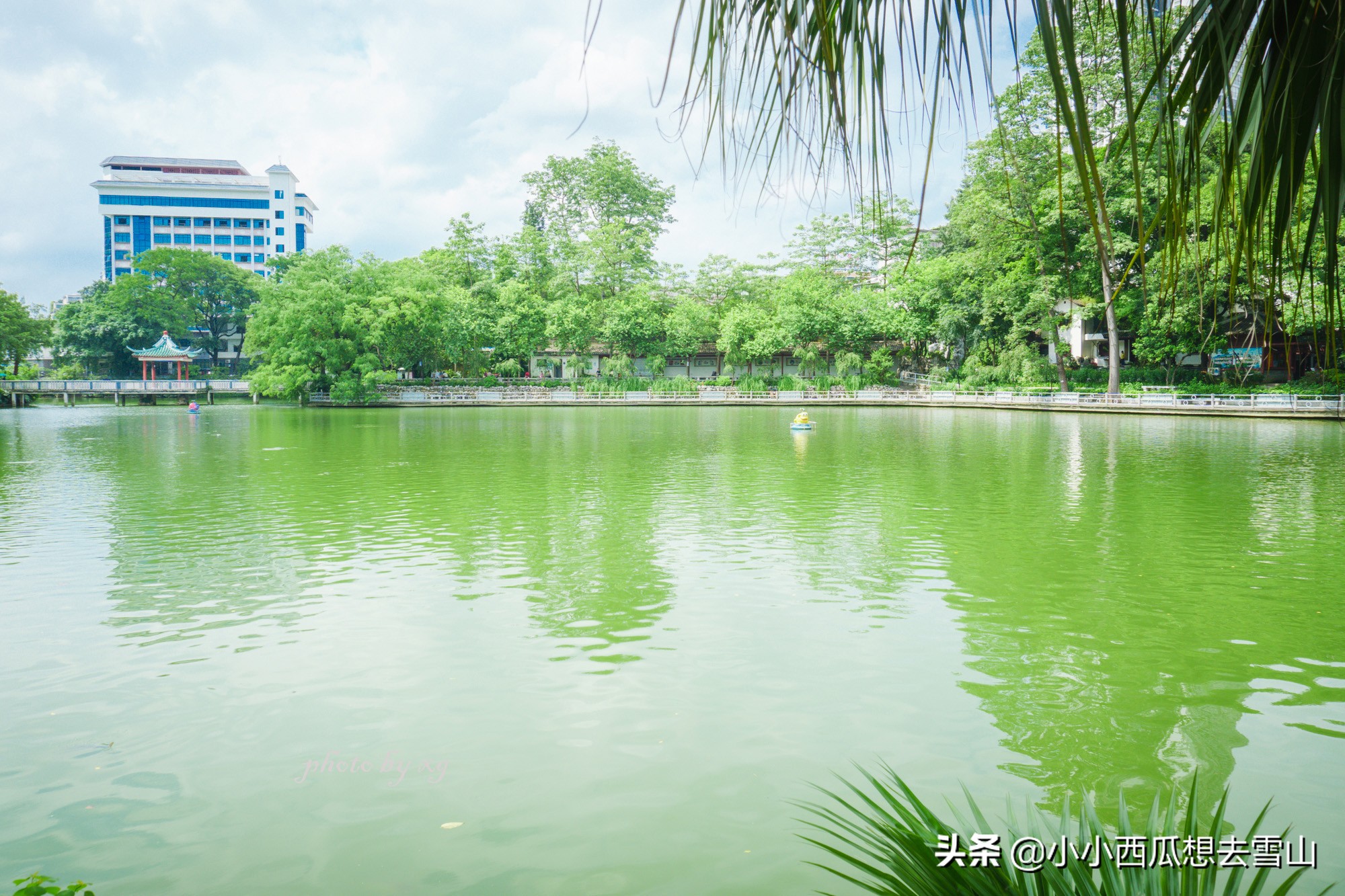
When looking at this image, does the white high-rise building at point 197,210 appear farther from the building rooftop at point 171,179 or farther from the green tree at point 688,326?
the green tree at point 688,326

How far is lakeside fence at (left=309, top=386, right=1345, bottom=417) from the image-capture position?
34469 millimetres

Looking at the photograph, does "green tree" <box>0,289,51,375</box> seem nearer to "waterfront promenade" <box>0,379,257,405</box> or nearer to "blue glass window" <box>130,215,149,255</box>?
"waterfront promenade" <box>0,379,257,405</box>

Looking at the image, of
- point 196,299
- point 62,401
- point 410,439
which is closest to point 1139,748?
point 410,439

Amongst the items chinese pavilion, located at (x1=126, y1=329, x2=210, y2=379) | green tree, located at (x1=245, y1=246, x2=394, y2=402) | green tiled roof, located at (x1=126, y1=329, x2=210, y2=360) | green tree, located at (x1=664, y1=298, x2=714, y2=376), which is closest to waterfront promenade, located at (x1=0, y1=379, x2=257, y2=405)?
chinese pavilion, located at (x1=126, y1=329, x2=210, y2=379)

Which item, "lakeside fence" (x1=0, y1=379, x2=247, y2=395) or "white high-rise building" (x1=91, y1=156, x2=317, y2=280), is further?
"white high-rise building" (x1=91, y1=156, x2=317, y2=280)

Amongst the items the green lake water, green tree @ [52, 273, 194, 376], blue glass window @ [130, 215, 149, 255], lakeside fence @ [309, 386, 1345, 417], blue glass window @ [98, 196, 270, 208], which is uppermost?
blue glass window @ [98, 196, 270, 208]

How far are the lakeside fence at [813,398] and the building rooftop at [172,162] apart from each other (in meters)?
60.5

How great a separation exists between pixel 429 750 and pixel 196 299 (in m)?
73.1

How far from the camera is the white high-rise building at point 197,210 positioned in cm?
8619

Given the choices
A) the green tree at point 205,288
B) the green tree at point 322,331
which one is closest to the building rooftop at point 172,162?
the green tree at point 205,288

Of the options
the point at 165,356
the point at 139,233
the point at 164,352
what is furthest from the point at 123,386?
the point at 139,233

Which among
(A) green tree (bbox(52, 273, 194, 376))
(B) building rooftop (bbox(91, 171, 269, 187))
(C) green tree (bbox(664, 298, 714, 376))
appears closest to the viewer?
(C) green tree (bbox(664, 298, 714, 376))

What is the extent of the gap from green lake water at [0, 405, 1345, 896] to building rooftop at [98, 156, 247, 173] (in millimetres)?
94284

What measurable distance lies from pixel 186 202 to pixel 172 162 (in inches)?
257
